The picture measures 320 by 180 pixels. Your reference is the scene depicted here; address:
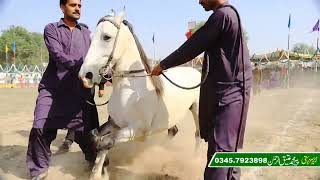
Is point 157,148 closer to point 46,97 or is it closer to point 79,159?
point 79,159

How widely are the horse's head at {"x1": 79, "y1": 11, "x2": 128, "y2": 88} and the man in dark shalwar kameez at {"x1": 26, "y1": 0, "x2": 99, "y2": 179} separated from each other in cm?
47

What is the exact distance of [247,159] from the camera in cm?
279

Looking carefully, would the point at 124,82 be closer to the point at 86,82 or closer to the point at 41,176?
the point at 86,82

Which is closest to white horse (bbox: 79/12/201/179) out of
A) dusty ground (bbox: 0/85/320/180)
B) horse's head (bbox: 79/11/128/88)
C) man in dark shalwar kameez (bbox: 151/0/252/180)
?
horse's head (bbox: 79/11/128/88)

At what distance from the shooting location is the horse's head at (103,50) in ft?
12.6

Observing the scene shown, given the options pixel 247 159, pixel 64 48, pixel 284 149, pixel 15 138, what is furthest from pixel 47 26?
pixel 284 149

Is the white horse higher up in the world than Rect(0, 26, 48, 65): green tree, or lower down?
lower down

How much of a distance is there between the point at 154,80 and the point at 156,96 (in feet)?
0.61

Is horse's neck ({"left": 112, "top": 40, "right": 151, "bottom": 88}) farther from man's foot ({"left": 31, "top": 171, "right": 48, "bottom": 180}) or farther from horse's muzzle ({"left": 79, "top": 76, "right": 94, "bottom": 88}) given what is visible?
man's foot ({"left": 31, "top": 171, "right": 48, "bottom": 180})

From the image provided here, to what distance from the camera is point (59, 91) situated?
4488 mm

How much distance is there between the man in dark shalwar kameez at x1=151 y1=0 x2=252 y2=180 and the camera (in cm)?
283

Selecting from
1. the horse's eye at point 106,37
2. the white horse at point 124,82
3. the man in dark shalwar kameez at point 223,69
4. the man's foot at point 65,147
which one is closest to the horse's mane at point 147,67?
the white horse at point 124,82

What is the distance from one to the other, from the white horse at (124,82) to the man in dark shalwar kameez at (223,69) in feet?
3.83

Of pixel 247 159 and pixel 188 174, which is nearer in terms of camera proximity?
pixel 247 159
